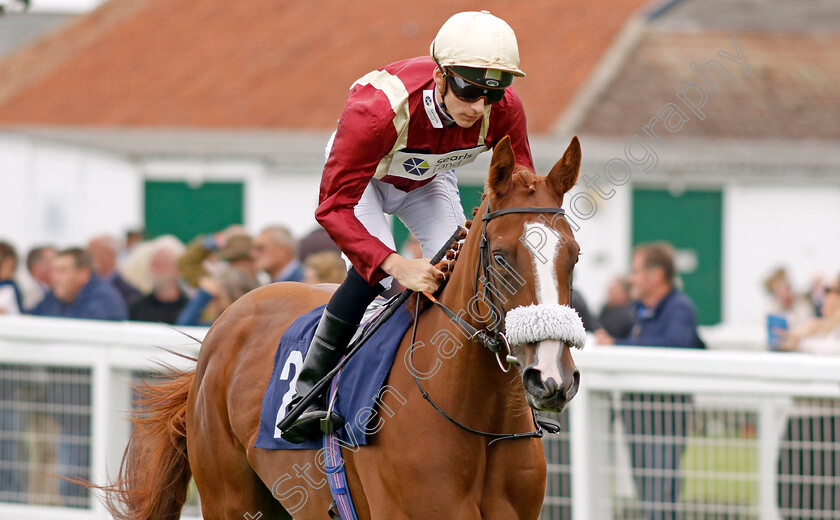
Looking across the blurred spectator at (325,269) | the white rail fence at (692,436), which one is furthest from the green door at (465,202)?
the white rail fence at (692,436)

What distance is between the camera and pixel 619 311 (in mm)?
8117

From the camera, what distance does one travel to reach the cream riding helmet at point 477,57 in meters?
3.38

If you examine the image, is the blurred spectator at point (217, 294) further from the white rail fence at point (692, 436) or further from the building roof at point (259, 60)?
the building roof at point (259, 60)

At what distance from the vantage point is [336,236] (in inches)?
140

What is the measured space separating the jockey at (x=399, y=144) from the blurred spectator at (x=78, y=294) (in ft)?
13.2

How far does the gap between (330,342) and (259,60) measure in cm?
2085

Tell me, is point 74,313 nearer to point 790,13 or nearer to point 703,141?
point 703,141

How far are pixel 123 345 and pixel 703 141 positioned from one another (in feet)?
50.8

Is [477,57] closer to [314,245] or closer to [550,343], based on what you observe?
[550,343]

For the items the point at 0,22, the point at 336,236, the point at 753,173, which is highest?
the point at 0,22

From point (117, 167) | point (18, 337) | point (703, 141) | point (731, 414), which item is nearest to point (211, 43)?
point (117, 167)

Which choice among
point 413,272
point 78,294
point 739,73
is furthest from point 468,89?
point 739,73

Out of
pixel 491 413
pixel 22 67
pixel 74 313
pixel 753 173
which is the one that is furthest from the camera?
pixel 22 67

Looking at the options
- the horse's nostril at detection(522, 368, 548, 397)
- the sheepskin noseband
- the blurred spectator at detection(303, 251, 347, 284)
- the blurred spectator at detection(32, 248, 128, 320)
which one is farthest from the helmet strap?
the blurred spectator at detection(32, 248, 128, 320)
